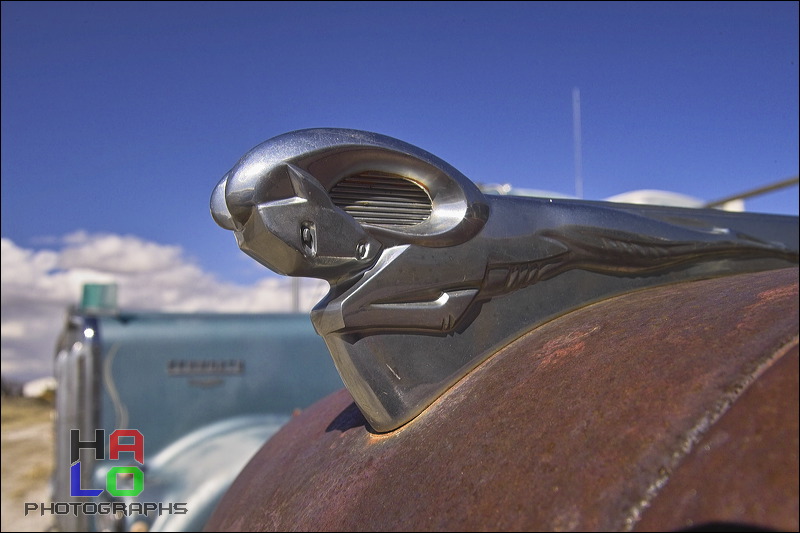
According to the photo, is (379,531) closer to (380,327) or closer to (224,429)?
(380,327)

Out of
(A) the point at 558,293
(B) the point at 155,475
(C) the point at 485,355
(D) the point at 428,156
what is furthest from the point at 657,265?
(B) the point at 155,475

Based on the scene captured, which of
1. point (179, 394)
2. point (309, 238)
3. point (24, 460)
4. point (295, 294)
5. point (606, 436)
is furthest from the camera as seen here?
point (24, 460)

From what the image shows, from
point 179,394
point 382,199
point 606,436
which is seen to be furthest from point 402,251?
point 179,394

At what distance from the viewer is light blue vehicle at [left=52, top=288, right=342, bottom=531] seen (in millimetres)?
3514

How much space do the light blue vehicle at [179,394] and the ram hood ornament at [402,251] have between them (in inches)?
101

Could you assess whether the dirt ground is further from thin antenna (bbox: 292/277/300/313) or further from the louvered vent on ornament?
the louvered vent on ornament

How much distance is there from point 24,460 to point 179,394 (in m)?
4.67

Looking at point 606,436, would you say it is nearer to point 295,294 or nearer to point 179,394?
point 179,394

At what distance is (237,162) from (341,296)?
0.85 feet

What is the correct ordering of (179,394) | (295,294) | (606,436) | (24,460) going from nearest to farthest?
1. (606,436)
2. (179,394)
3. (295,294)
4. (24,460)

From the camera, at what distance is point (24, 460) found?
7367 mm

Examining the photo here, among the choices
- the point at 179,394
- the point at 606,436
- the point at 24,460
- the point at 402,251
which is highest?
the point at 402,251

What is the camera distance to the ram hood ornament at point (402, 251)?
1.00 meters

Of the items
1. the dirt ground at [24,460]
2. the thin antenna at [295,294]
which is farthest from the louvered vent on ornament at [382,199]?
the dirt ground at [24,460]
